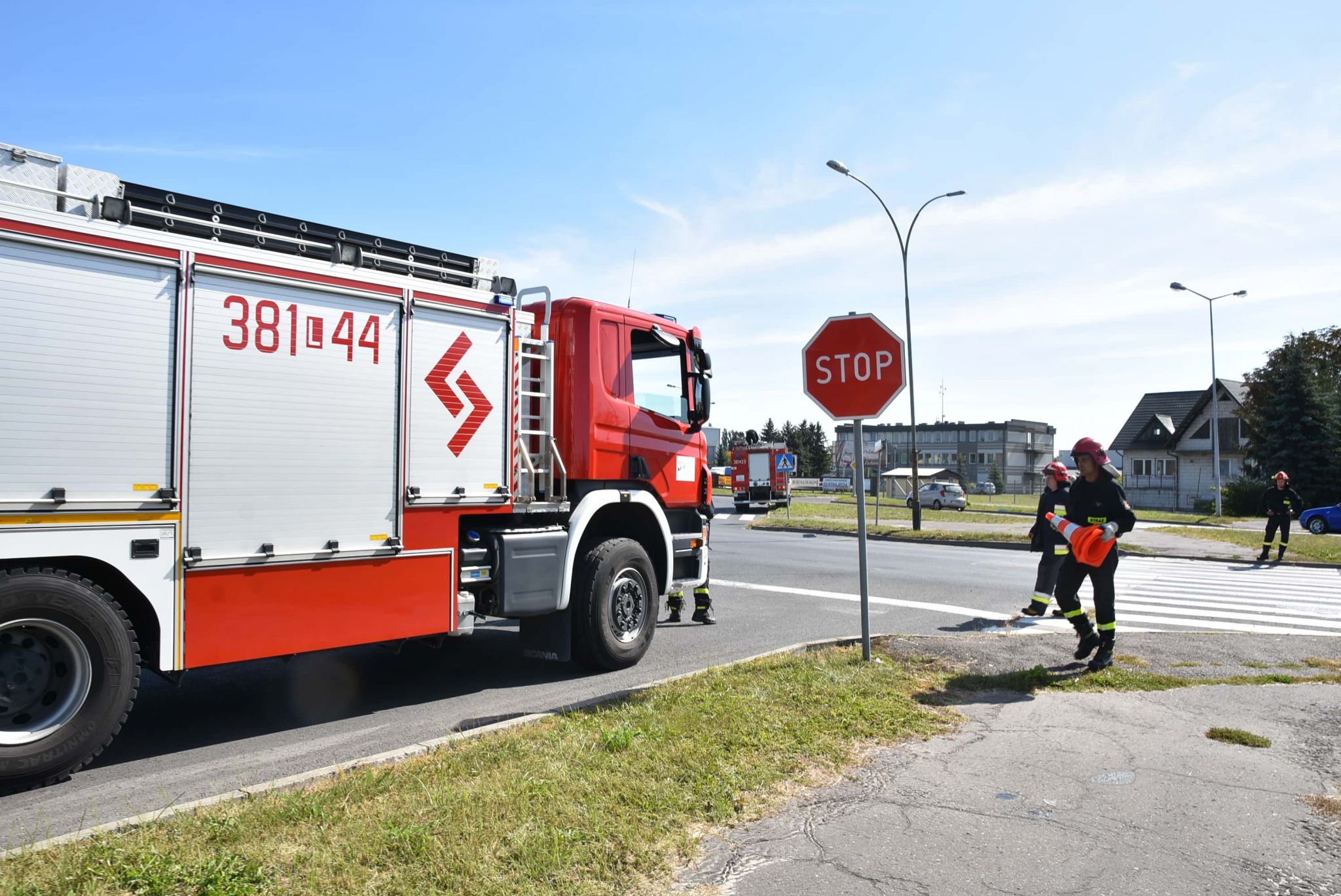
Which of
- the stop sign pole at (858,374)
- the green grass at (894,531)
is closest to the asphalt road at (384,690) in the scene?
the stop sign pole at (858,374)

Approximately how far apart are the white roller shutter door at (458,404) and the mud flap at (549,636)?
1.18 metres

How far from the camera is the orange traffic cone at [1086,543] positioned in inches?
297

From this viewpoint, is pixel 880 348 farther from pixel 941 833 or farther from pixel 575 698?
pixel 941 833

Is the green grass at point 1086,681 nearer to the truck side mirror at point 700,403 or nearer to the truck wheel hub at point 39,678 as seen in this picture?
the truck side mirror at point 700,403

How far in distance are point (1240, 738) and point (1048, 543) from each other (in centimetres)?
548

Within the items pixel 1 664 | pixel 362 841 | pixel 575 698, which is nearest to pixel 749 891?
pixel 362 841

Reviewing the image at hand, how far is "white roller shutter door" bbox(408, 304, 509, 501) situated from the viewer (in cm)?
638

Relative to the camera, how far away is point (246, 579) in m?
5.36

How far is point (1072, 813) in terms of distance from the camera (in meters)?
4.32

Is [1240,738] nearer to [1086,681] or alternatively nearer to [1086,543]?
[1086,681]

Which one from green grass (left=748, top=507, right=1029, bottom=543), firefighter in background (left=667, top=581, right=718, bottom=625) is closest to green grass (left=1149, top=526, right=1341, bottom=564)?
green grass (left=748, top=507, right=1029, bottom=543)

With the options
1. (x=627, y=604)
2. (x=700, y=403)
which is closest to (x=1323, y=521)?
(x=700, y=403)

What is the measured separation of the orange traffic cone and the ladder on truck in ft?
13.3

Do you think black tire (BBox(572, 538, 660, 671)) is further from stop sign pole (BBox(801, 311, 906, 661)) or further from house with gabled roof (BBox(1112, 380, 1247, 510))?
house with gabled roof (BBox(1112, 380, 1247, 510))
